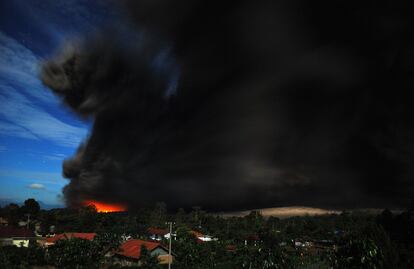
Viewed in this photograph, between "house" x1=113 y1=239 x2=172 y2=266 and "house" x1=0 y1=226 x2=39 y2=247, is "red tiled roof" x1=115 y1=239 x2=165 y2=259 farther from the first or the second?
"house" x1=0 y1=226 x2=39 y2=247

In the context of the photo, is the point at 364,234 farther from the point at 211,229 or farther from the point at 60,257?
the point at 211,229

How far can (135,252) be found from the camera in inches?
2680

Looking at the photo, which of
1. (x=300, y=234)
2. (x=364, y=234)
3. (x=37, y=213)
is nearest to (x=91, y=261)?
(x=364, y=234)

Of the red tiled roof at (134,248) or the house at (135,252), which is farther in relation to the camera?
the red tiled roof at (134,248)

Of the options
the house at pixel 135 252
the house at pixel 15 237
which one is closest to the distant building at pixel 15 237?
the house at pixel 15 237

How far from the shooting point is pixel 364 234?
43.5m

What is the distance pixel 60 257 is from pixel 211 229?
346 feet

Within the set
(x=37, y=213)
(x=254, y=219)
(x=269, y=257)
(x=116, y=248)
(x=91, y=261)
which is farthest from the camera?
(x=254, y=219)

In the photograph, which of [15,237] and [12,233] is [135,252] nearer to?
[15,237]

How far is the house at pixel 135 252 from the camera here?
6675cm

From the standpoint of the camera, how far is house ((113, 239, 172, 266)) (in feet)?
219

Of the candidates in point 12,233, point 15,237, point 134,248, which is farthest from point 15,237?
point 134,248

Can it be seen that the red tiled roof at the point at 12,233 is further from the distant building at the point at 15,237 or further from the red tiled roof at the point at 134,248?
the red tiled roof at the point at 134,248

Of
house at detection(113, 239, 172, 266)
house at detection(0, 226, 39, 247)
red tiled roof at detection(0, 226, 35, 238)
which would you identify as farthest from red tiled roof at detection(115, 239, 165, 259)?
red tiled roof at detection(0, 226, 35, 238)
